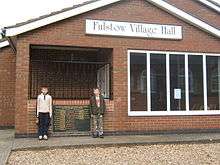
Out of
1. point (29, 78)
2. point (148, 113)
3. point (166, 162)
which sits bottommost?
point (166, 162)

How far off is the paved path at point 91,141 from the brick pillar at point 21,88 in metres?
0.52

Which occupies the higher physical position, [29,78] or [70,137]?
[29,78]

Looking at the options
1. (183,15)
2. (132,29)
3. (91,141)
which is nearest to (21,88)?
(91,141)

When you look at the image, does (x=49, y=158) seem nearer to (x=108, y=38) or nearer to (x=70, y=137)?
(x=70, y=137)

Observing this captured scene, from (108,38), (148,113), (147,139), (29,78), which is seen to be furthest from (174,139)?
(29,78)

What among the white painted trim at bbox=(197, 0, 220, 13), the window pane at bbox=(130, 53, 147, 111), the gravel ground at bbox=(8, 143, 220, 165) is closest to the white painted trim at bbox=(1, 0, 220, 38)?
the window pane at bbox=(130, 53, 147, 111)

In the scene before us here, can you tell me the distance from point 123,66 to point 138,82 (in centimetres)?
76

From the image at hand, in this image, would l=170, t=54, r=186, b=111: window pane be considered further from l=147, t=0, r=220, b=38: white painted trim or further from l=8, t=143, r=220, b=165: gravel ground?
l=8, t=143, r=220, b=165: gravel ground

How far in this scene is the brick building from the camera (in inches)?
522

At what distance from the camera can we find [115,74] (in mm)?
13875

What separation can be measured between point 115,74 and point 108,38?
120 cm

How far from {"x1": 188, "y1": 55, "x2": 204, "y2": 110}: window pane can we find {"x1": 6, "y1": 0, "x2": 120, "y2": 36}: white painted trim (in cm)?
356

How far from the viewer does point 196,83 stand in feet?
48.9

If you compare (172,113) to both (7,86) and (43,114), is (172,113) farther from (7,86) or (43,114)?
(7,86)
